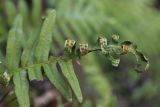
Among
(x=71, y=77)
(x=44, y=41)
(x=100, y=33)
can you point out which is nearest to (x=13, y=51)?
(x=44, y=41)

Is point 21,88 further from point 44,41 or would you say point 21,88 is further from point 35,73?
point 44,41

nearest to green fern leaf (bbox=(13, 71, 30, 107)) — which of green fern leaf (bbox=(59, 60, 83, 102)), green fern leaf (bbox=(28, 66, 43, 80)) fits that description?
Result: green fern leaf (bbox=(28, 66, 43, 80))

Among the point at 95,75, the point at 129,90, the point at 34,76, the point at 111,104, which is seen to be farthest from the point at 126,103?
the point at 34,76

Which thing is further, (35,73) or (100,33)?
(100,33)

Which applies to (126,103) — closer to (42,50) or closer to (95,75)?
(95,75)

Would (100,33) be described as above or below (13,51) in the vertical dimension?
below

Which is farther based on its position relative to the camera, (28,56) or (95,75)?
(95,75)

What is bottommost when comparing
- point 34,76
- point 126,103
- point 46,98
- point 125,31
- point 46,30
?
point 126,103
